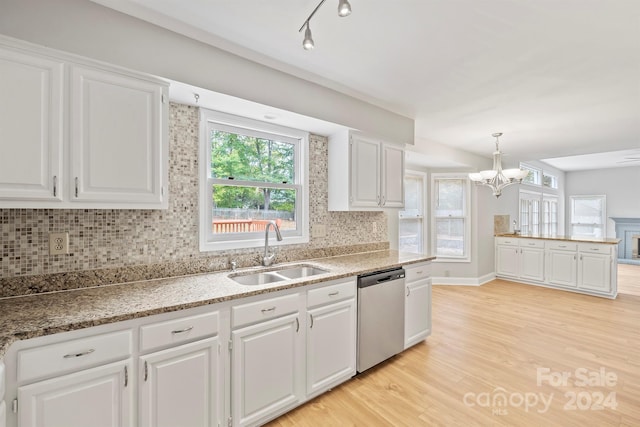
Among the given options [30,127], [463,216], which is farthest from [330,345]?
[463,216]

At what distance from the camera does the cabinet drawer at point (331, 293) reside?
2.06 meters

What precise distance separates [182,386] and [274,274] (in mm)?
972

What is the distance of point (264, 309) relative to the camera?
1.81m

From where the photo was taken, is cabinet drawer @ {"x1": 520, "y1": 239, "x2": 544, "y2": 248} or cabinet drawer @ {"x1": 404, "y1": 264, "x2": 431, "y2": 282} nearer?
cabinet drawer @ {"x1": 404, "y1": 264, "x2": 431, "y2": 282}

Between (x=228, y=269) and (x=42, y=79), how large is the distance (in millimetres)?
1575

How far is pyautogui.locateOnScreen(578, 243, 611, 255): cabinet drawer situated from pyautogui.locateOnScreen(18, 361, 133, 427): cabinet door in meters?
6.34

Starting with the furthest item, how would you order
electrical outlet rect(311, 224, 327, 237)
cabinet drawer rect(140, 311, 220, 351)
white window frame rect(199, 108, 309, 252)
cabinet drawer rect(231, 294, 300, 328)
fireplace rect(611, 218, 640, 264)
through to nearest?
fireplace rect(611, 218, 640, 264) < electrical outlet rect(311, 224, 327, 237) < white window frame rect(199, 108, 309, 252) < cabinet drawer rect(231, 294, 300, 328) < cabinet drawer rect(140, 311, 220, 351)

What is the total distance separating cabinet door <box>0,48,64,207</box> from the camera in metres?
1.31

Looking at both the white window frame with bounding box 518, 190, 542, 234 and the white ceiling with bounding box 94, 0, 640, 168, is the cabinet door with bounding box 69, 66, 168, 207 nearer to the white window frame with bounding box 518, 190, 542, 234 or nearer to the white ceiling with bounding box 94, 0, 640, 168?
the white ceiling with bounding box 94, 0, 640, 168

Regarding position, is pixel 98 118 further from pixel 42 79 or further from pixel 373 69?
pixel 373 69

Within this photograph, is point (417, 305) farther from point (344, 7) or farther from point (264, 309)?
point (344, 7)

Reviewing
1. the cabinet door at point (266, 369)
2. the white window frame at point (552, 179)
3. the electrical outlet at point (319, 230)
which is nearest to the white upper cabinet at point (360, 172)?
the electrical outlet at point (319, 230)

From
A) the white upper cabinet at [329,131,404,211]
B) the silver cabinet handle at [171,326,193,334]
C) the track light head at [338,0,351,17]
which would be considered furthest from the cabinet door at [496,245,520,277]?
the silver cabinet handle at [171,326,193,334]

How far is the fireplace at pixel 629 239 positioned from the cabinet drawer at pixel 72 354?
Result: 1103 cm
